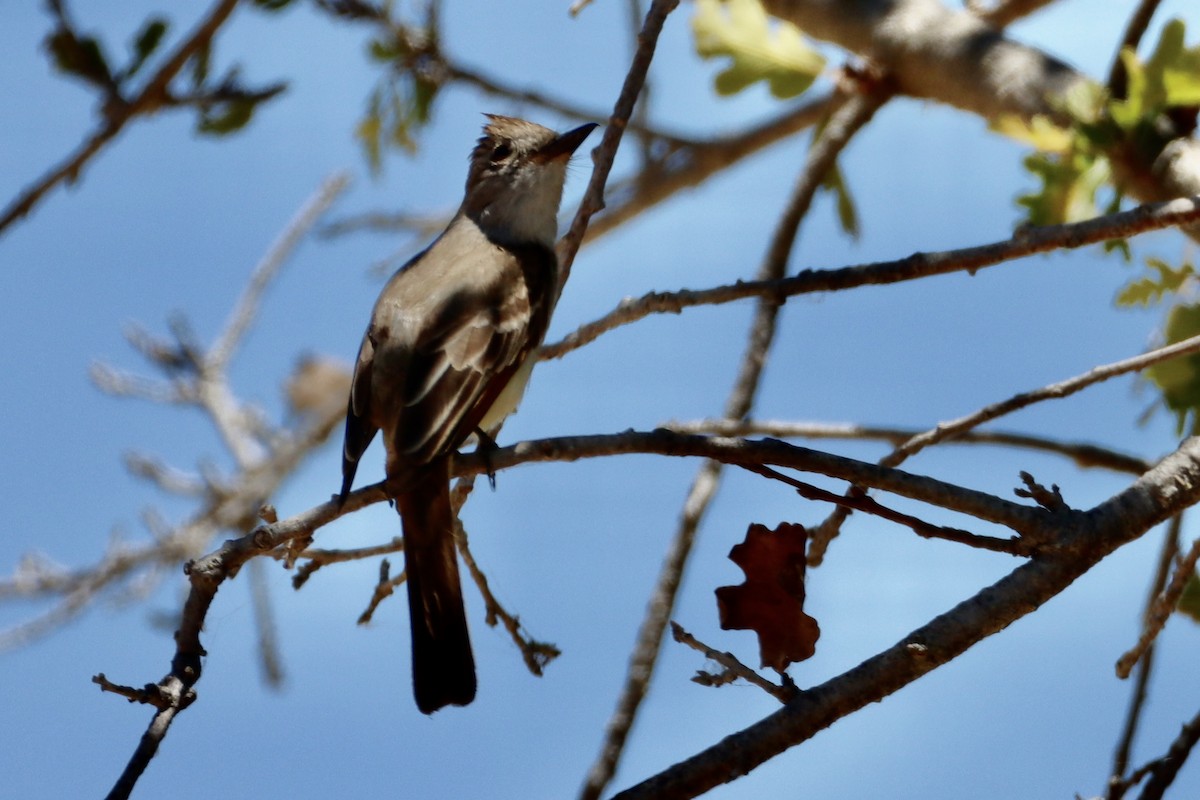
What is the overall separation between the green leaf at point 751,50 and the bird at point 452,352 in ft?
3.02

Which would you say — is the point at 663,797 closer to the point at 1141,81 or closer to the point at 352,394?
the point at 352,394

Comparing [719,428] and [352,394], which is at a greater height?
[352,394]

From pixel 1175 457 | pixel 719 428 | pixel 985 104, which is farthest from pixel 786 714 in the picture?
pixel 985 104

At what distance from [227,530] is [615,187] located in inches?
102

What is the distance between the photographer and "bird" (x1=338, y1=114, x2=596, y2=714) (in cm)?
362

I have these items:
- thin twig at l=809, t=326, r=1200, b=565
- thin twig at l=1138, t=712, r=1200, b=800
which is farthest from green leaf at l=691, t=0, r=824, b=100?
thin twig at l=1138, t=712, r=1200, b=800

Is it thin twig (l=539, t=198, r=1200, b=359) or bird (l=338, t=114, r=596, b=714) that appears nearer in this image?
thin twig (l=539, t=198, r=1200, b=359)

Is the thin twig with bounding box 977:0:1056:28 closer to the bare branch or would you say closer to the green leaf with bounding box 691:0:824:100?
the green leaf with bounding box 691:0:824:100

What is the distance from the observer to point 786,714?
2.19 m

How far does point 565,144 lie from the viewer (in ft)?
18.0

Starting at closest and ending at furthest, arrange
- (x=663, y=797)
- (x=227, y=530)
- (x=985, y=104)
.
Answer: (x=663, y=797) → (x=985, y=104) → (x=227, y=530)

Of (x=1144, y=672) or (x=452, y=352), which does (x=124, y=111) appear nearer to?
(x=452, y=352)

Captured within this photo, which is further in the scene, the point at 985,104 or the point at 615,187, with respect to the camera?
the point at 615,187

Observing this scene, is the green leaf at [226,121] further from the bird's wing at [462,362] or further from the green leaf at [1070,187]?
the green leaf at [1070,187]
